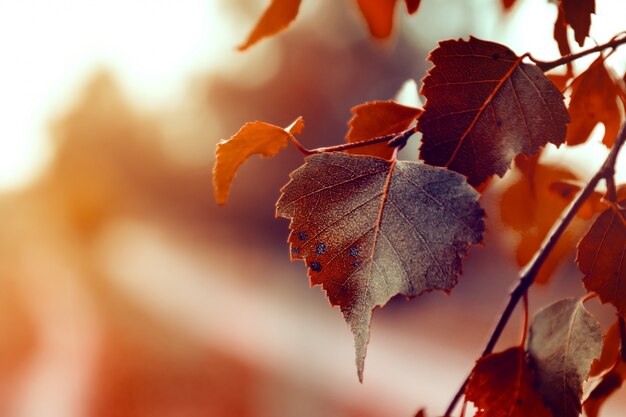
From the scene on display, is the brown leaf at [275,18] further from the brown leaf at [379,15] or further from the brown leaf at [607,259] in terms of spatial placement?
the brown leaf at [607,259]

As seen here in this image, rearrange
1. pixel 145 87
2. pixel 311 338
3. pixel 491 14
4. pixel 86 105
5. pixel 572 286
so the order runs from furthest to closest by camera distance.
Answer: pixel 86 105
pixel 145 87
pixel 311 338
pixel 572 286
pixel 491 14

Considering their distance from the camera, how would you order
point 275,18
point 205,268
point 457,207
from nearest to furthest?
point 457,207 < point 275,18 < point 205,268

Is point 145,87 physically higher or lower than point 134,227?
higher

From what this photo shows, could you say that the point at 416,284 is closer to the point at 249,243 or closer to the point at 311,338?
the point at 311,338

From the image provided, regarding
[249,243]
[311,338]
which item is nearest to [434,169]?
[311,338]

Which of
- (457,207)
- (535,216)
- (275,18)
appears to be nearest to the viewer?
(457,207)

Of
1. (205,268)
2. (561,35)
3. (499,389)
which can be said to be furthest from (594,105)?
(205,268)

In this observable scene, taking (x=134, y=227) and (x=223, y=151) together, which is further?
(x=134, y=227)

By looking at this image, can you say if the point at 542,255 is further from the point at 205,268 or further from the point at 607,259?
the point at 205,268
